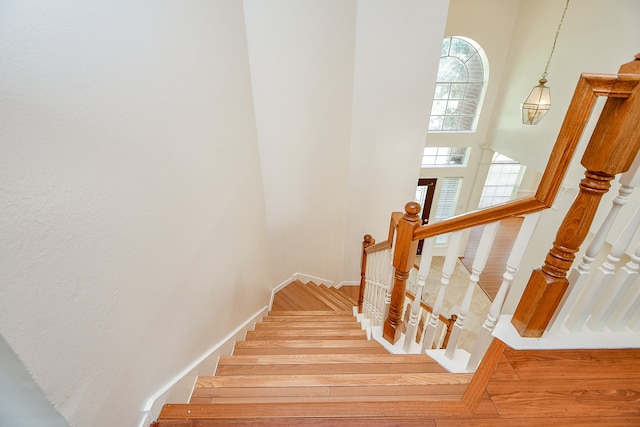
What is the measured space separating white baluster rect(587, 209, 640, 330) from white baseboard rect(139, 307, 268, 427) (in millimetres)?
1667

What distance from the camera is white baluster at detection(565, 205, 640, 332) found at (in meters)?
0.93

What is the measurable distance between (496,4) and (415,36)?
309 centimetres

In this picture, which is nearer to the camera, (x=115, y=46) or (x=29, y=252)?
(x=29, y=252)

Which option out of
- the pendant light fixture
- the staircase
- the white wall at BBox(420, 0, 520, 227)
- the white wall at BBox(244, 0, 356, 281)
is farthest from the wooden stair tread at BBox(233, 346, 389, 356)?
the white wall at BBox(420, 0, 520, 227)

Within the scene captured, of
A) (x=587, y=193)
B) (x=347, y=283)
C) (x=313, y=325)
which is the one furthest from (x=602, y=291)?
(x=347, y=283)

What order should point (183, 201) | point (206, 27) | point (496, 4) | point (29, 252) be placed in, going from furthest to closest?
point (496, 4) < point (206, 27) < point (183, 201) < point (29, 252)

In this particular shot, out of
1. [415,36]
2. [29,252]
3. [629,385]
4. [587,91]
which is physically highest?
[415,36]

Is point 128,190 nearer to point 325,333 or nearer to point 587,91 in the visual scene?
point 587,91

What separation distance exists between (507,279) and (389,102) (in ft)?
8.32

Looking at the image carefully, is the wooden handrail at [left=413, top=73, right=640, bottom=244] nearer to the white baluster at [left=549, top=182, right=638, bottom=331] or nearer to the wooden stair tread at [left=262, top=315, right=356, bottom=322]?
the white baluster at [left=549, top=182, right=638, bottom=331]

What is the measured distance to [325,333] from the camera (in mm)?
2070

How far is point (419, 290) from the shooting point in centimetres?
130

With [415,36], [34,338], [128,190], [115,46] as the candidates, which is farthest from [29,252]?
[415,36]

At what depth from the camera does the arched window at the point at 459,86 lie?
4832 millimetres
